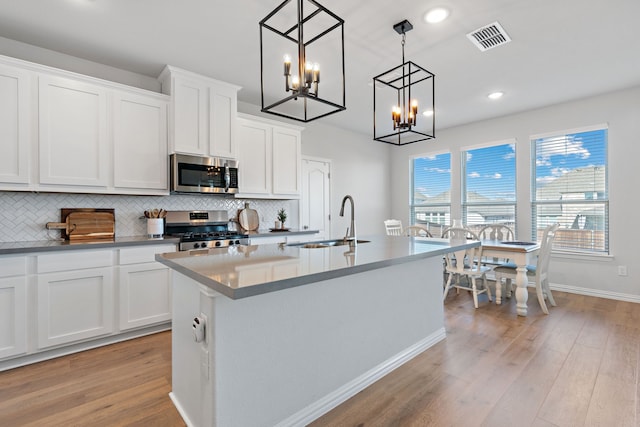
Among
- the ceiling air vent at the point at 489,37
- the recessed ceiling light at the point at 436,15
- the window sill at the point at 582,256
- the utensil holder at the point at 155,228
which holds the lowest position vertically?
the window sill at the point at 582,256

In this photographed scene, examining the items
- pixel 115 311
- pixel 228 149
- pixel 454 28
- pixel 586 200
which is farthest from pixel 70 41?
pixel 586 200

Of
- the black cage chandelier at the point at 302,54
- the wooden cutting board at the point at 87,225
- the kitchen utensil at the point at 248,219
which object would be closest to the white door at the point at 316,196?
the kitchen utensil at the point at 248,219

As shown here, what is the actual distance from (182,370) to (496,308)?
11.3ft

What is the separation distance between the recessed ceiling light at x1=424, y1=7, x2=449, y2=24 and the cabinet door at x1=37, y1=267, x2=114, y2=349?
3.37m

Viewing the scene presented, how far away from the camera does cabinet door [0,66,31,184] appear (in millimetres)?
2432

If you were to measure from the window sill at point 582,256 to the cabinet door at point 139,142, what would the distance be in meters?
5.33

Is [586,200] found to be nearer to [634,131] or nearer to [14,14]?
[634,131]

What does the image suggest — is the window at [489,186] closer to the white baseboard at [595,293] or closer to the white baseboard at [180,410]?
the white baseboard at [595,293]

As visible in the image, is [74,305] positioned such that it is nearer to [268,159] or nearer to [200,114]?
[200,114]

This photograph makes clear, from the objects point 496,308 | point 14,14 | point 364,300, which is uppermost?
point 14,14

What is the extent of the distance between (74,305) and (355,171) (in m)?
4.54

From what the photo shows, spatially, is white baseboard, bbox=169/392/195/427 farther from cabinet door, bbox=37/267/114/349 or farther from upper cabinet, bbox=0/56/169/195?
upper cabinet, bbox=0/56/169/195

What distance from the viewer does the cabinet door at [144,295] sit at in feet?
9.06

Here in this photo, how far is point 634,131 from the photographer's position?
3.87 metres
